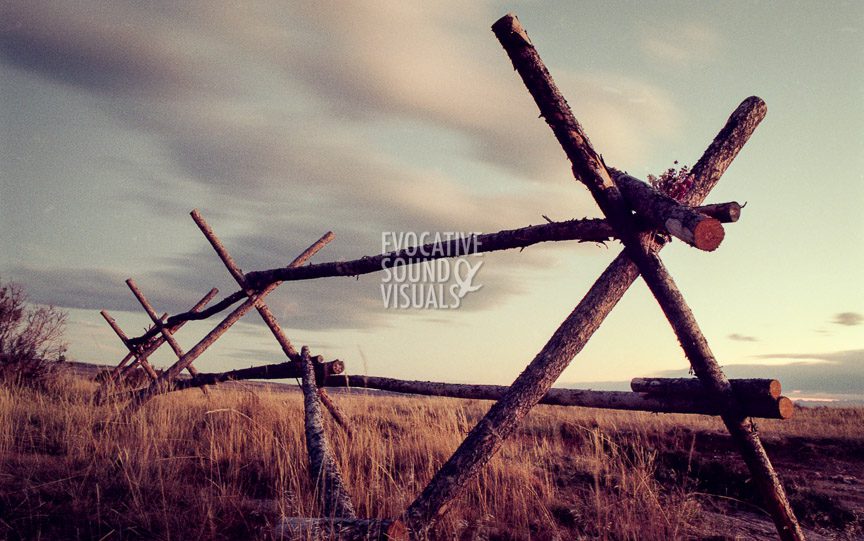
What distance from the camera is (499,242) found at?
12.0ft

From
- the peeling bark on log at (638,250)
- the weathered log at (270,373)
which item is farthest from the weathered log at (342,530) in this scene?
the weathered log at (270,373)

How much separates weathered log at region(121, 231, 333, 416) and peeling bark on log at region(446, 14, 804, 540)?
4.81 metres

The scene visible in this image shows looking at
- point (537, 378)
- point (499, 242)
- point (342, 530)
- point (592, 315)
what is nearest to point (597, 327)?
point (592, 315)

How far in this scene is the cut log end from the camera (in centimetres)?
241

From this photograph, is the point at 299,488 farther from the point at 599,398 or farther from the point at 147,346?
the point at 147,346

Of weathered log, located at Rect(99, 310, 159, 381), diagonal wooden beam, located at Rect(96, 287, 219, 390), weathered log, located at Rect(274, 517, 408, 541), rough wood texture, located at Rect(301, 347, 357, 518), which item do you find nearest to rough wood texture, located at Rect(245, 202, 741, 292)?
rough wood texture, located at Rect(301, 347, 357, 518)

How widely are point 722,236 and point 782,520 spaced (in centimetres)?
177

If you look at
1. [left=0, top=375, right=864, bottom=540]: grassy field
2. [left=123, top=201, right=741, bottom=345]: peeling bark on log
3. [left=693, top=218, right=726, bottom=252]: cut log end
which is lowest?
[left=0, top=375, right=864, bottom=540]: grassy field

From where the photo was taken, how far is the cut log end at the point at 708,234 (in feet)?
7.91

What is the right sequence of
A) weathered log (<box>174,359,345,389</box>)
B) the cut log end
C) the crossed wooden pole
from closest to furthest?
the cut log end
the crossed wooden pole
weathered log (<box>174,359,345,389</box>)

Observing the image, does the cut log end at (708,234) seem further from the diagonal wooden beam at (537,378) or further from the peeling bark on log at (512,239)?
the diagonal wooden beam at (537,378)

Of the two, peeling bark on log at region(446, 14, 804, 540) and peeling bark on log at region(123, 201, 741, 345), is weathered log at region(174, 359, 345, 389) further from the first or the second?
peeling bark on log at region(446, 14, 804, 540)

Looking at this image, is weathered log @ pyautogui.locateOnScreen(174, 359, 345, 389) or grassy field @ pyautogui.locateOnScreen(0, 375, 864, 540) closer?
grassy field @ pyautogui.locateOnScreen(0, 375, 864, 540)

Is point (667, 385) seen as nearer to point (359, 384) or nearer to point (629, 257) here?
point (629, 257)
